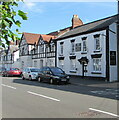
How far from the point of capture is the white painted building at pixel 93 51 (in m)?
21.8

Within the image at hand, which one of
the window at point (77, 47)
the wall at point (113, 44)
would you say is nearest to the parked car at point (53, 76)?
the wall at point (113, 44)

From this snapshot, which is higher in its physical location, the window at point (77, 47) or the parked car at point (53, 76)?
the window at point (77, 47)

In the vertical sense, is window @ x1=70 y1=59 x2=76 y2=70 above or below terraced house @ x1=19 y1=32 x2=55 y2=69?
below

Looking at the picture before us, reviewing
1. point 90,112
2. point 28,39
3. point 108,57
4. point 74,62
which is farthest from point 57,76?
point 28,39

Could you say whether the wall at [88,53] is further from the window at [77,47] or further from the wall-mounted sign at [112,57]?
the wall-mounted sign at [112,57]

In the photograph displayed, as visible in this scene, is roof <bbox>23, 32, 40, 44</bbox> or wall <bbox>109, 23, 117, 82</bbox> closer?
wall <bbox>109, 23, 117, 82</bbox>

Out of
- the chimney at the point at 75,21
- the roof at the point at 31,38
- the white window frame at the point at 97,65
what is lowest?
the white window frame at the point at 97,65

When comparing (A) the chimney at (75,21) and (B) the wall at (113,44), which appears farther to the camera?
(A) the chimney at (75,21)

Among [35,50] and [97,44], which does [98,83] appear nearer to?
[97,44]

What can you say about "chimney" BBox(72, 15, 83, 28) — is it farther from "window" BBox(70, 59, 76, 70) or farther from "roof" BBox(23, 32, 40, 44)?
"roof" BBox(23, 32, 40, 44)

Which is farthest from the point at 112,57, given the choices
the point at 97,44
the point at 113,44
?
the point at 97,44

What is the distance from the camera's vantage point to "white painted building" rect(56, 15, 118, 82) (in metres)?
21.8

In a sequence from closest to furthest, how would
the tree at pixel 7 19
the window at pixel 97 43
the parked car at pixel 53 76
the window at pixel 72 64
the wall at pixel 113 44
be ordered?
the tree at pixel 7 19 → the parked car at pixel 53 76 → the wall at pixel 113 44 → the window at pixel 97 43 → the window at pixel 72 64

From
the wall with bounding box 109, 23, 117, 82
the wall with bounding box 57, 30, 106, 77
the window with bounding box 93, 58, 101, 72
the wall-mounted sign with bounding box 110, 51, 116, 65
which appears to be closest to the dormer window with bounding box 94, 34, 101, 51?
the wall with bounding box 57, 30, 106, 77
